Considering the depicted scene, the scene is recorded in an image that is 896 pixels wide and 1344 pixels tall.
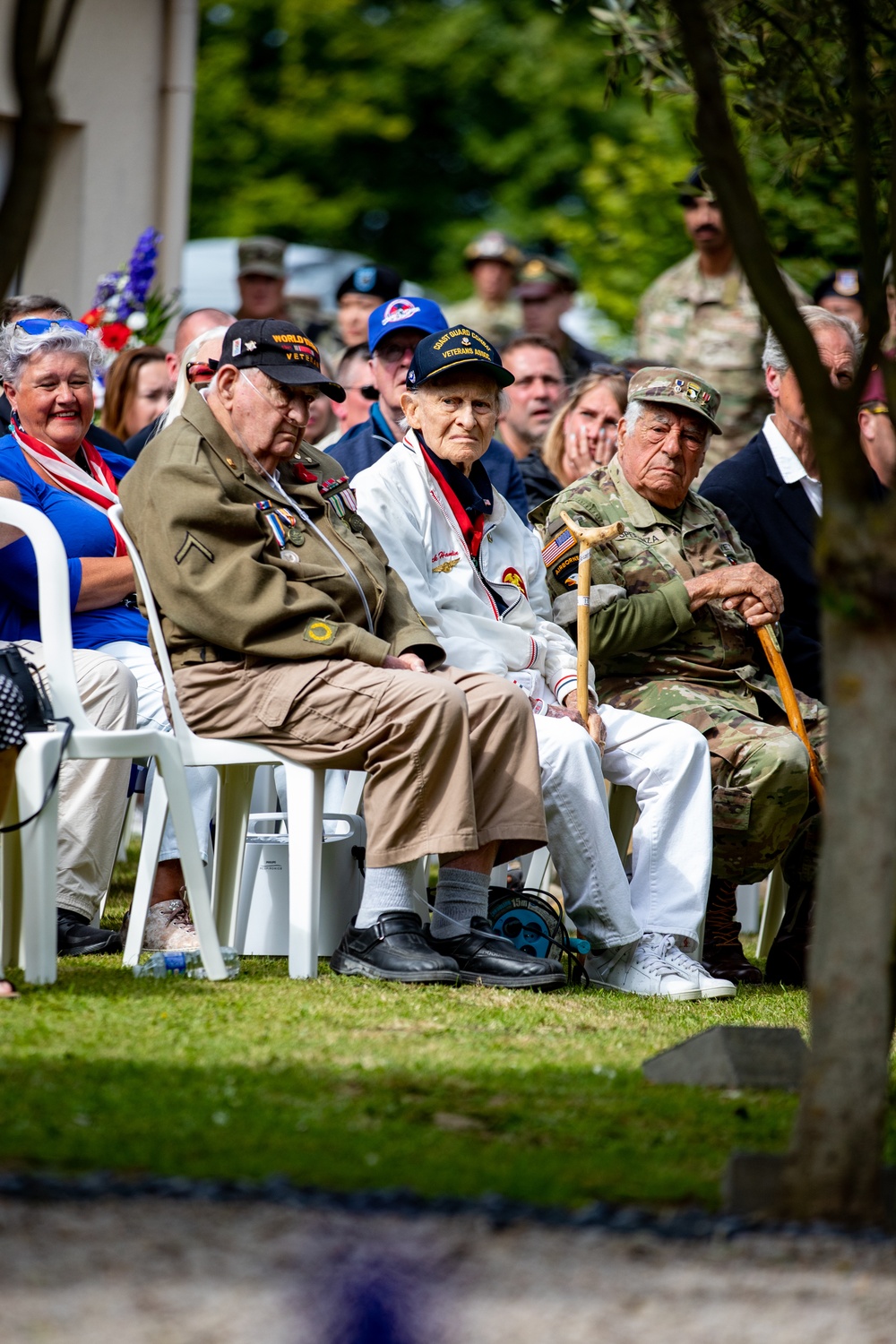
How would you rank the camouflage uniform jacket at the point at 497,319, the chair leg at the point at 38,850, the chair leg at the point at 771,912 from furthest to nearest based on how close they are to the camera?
the camouflage uniform jacket at the point at 497,319, the chair leg at the point at 771,912, the chair leg at the point at 38,850

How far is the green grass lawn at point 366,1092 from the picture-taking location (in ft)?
10.3

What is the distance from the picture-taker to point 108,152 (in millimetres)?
11711

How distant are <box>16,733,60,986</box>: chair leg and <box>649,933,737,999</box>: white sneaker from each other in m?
1.94

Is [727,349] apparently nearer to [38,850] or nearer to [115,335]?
[115,335]

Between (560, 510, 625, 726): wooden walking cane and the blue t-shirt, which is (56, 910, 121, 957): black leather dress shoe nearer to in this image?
the blue t-shirt

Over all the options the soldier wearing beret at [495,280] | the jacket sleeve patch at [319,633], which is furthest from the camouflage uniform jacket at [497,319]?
the jacket sleeve patch at [319,633]

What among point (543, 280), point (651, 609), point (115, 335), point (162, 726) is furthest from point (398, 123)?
point (162, 726)

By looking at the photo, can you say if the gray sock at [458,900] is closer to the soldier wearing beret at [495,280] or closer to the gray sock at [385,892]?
the gray sock at [385,892]

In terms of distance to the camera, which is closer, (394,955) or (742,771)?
(394,955)

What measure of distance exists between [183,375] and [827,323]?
2493 millimetres

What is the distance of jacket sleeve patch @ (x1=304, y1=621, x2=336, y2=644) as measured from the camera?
5.29 m

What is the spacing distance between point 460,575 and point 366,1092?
8.38 feet

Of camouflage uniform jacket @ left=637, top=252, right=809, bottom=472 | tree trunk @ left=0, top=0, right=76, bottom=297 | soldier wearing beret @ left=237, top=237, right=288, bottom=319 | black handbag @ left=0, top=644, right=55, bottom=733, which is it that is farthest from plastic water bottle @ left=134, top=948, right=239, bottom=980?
soldier wearing beret @ left=237, top=237, right=288, bottom=319

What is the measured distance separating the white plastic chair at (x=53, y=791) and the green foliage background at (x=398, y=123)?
25.2m
